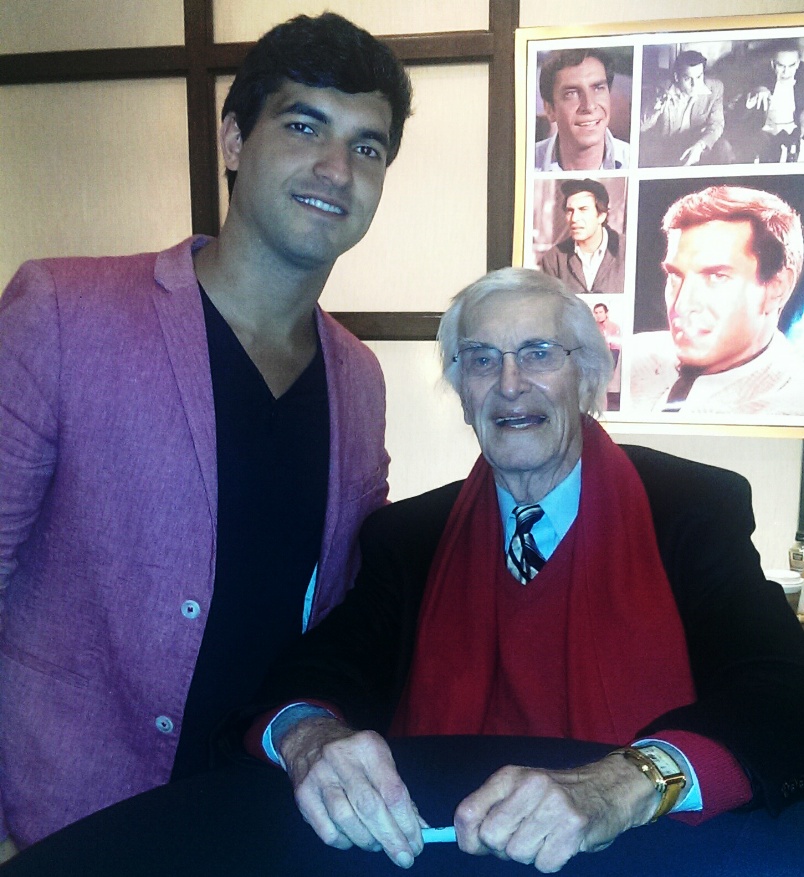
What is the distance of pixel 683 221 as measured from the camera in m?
2.27

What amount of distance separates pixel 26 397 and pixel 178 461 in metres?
0.23

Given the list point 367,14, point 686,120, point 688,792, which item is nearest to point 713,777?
point 688,792

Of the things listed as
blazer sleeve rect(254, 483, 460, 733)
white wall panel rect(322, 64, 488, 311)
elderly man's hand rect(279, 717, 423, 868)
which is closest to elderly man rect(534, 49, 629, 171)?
white wall panel rect(322, 64, 488, 311)

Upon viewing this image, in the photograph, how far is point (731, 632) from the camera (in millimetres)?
1166

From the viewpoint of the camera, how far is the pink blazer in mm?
1169

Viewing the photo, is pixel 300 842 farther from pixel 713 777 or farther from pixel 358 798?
pixel 713 777

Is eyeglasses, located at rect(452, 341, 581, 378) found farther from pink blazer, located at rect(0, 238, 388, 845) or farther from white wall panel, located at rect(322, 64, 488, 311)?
white wall panel, located at rect(322, 64, 488, 311)

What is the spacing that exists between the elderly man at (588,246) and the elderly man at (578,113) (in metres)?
0.07

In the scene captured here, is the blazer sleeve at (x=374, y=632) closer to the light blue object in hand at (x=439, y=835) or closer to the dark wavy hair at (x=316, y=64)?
the light blue object in hand at (x=439, y=835)

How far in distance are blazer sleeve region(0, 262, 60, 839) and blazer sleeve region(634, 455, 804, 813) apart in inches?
37.1

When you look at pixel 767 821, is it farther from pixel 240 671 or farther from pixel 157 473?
pixel 157 473

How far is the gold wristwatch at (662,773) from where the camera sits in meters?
0.92

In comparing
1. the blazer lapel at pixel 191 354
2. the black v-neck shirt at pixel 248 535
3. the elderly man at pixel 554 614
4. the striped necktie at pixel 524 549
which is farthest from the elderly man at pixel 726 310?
the blazer lapel at pixel 191 354

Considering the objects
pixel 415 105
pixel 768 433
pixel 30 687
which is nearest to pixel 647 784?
pixel 30 687
